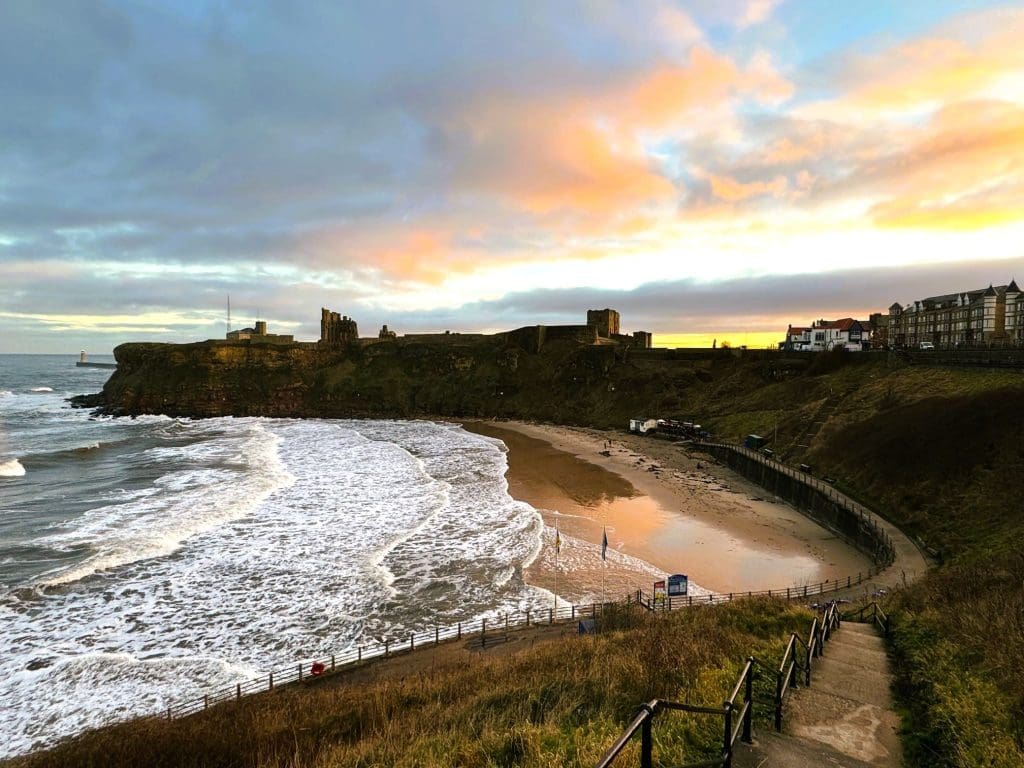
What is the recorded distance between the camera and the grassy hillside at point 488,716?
646 centimetres

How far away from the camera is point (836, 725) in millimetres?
6746

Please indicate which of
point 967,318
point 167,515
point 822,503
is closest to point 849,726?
point 822,503

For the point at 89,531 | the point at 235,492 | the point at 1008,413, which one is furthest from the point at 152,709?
the point at 1008,413

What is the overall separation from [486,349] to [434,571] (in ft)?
240

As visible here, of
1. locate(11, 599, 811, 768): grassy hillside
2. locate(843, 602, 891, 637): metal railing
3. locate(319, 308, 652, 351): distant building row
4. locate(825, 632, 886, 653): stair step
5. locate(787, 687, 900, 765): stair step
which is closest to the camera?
→ locate(787, 687, 900, 765): stair step

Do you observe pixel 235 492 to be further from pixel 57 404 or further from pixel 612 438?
pixel 57 404

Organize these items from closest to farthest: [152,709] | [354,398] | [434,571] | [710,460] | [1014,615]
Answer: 1. [1014,615]
2. [152,709]
3. [434,571]
4. [710,460]
5. [354,398]

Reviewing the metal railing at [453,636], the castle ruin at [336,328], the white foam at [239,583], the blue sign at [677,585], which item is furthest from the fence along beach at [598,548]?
the castle ruin at [336,328]

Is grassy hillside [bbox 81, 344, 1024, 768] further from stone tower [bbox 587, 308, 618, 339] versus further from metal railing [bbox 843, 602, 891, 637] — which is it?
stone tower [bbox 587, 308, 618, 339]

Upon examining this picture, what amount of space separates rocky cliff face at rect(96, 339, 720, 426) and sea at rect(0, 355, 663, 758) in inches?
1444

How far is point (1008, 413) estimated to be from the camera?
2728 centimetres

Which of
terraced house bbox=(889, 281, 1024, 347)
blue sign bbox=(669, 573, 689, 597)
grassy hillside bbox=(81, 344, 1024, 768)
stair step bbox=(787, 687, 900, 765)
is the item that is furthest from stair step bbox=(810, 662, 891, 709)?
terraced house bbox=(889, 281, 1024, 347)

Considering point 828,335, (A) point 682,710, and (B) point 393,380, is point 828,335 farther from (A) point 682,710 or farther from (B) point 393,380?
(A) point 682,710

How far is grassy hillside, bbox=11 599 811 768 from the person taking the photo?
646 cm
